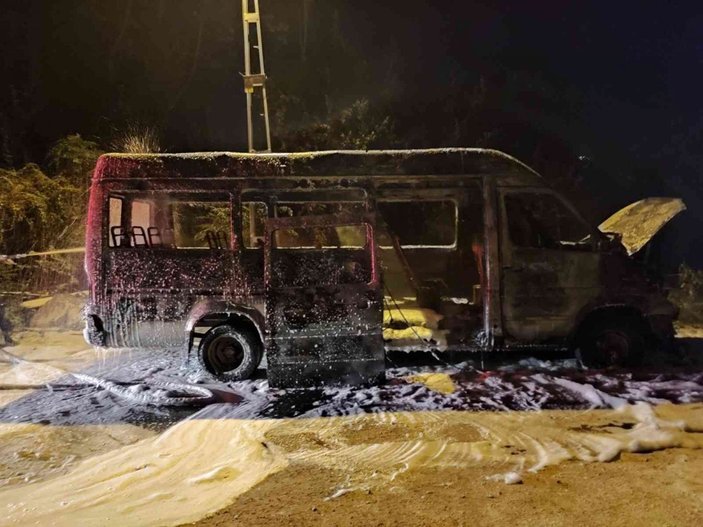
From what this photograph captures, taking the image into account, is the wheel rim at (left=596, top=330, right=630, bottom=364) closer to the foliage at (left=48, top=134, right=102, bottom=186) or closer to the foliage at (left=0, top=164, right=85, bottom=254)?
the foliage at (left=0, top=164, right=85, bottom=254)

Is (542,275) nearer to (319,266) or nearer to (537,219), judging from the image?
(537,219)

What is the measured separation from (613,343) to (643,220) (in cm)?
175

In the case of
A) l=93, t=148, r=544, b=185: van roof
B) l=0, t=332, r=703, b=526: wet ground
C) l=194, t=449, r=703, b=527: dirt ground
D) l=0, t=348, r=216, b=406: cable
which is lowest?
l=194, t=449, r=703, b=527: dirt ground

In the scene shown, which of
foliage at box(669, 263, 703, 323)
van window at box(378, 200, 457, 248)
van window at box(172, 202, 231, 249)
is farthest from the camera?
van window at box(378, 200, 457, 248)

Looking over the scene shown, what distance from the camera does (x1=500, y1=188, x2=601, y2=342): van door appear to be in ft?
21.0


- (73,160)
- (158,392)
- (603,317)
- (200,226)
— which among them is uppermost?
(73,160)

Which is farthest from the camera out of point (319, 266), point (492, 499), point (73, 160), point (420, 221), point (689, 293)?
point (420, 221)

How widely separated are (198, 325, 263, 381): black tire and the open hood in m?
4.70

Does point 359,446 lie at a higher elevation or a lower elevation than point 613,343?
lower

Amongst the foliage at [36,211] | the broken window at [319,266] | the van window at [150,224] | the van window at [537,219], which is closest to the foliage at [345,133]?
the foliage at [36,211]

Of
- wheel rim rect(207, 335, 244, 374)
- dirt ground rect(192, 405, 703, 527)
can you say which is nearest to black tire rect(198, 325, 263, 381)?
wheel rim rect(207, 335, 244, 374)

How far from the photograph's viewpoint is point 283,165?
6.25 meters

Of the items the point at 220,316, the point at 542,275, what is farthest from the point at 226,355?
the point at 542,275

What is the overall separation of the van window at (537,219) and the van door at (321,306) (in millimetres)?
1903
